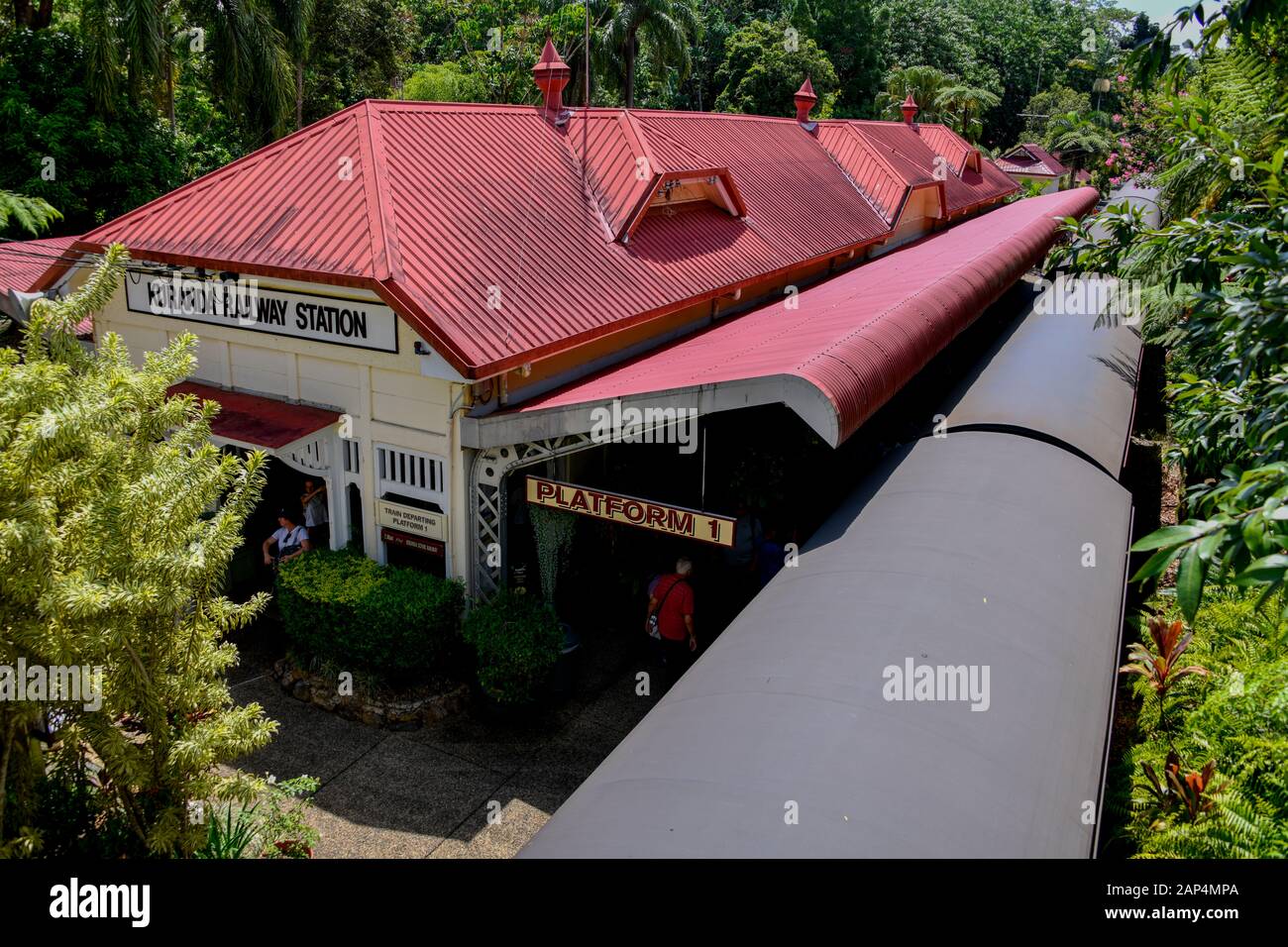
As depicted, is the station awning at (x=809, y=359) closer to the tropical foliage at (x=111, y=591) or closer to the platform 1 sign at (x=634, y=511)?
the platform 1 sign at (x=634, y=511)

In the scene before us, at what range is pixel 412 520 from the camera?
11.0m

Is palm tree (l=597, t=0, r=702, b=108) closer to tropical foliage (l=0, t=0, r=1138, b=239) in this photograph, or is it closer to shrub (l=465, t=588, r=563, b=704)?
tropical foliage (l=0, t=0, r=1138, b=239)

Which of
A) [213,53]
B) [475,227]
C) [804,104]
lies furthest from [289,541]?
[213,53]

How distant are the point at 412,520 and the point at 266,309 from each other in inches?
114

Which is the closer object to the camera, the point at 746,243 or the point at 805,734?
the point at 805,734

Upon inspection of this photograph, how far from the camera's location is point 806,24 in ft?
185

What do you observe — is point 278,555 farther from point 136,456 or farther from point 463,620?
point 136,456

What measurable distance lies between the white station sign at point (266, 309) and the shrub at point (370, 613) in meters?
2.47

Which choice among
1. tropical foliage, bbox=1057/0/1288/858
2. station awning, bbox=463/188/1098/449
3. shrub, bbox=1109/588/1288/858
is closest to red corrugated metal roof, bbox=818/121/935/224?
station awning, bbox=463/188/1098/449

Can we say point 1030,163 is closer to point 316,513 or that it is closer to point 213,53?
point 213,53

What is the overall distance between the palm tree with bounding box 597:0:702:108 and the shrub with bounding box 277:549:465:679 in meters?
29.7
